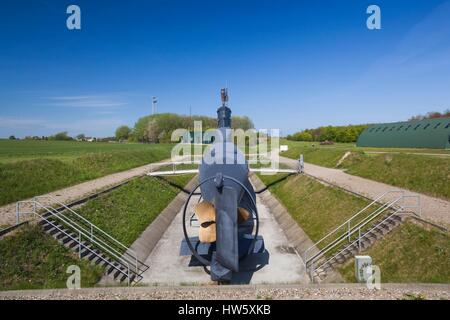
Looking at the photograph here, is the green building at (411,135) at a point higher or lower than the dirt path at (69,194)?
higher

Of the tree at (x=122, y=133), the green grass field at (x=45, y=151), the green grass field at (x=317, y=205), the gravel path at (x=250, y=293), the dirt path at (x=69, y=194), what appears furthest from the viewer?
the tree at (x=122, y=133)

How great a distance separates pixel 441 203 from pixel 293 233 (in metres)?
9.13

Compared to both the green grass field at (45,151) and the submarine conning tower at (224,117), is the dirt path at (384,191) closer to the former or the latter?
the submarine conning tower at (224,117)

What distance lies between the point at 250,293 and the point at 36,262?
9.70m

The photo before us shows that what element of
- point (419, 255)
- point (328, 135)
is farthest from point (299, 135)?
point (419, 255)

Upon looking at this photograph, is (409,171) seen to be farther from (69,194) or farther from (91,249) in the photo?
(69,194)

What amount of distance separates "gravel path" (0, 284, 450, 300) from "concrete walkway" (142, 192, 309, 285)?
5.03 m

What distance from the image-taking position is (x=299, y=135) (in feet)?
410

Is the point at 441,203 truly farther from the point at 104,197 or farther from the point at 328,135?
the point at 328,135

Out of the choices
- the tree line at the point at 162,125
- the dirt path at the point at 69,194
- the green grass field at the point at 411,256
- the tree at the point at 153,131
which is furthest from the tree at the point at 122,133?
the green grass field at the point at 411,256

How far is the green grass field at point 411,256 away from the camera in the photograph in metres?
11.7

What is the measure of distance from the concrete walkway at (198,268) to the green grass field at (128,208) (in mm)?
2037

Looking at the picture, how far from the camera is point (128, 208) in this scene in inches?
906

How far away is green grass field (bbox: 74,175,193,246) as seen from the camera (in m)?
19.0
